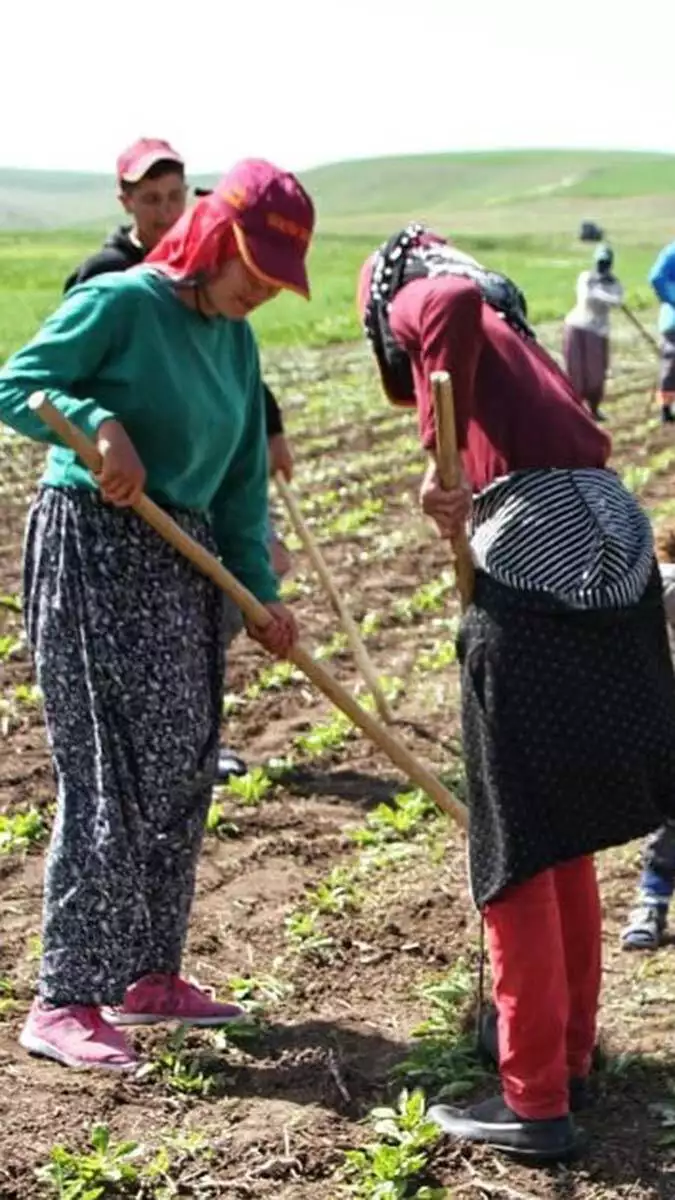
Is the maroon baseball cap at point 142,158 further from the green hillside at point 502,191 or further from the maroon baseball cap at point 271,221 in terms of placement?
the green hillside at point 502,191

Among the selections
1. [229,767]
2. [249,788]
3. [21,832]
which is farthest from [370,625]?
[21,832]

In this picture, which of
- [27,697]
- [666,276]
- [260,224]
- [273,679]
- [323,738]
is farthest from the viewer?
[666,276]

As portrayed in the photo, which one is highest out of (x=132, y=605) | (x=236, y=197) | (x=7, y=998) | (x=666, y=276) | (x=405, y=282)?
(x=236, y=197)

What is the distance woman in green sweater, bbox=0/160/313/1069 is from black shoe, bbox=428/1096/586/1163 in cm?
78

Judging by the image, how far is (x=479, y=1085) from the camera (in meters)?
3.74

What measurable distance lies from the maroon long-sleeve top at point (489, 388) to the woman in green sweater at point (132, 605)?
46cm

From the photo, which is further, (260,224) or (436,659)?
(436,659)

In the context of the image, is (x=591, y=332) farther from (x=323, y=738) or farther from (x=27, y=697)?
(x=323, y=738)

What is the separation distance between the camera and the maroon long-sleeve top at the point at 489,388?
3.10 metres

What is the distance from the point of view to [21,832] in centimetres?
533

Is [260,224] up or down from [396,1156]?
up

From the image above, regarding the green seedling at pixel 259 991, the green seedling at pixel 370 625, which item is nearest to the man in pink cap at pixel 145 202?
the green seedling at pixel 259 991

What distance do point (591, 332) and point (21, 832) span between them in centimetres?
892

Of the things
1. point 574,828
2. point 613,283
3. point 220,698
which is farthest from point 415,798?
point 613,283
